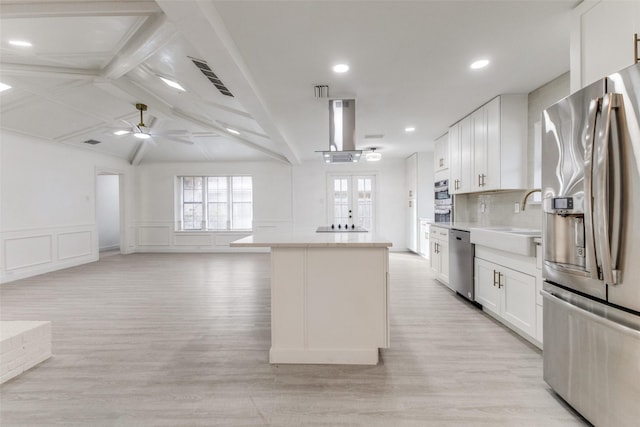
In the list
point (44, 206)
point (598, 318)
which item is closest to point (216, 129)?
point (44, 206)

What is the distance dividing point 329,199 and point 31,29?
20.3ft

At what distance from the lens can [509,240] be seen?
8.45 ft

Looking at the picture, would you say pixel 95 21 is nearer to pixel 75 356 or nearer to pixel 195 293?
pixel 75 356

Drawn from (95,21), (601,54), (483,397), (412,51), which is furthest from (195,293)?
(601,54)

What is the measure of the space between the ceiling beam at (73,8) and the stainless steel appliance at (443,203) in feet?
15.6

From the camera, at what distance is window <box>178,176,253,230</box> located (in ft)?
26.4

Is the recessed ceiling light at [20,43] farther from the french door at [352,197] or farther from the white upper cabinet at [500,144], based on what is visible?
the french door at [352,197]

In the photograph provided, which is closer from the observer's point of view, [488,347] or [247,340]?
[488,347]

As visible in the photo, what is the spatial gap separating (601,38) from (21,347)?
4532 millimetres

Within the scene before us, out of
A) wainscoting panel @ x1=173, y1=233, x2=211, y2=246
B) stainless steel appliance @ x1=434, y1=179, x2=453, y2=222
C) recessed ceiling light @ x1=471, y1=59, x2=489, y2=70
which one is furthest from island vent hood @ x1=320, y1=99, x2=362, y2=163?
wainscoting panel @ x1=173, y1=233, x2=211, y2=246

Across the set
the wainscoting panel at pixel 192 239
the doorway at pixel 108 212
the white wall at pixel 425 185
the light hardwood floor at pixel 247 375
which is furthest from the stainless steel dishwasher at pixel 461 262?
the doorway at pixel 108 212

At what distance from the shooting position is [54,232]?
5.50 m

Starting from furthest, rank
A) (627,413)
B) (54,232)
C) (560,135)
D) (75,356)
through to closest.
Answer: (54,232)
(75,356)
(560,135)
(627,413)

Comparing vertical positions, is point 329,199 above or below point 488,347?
above
